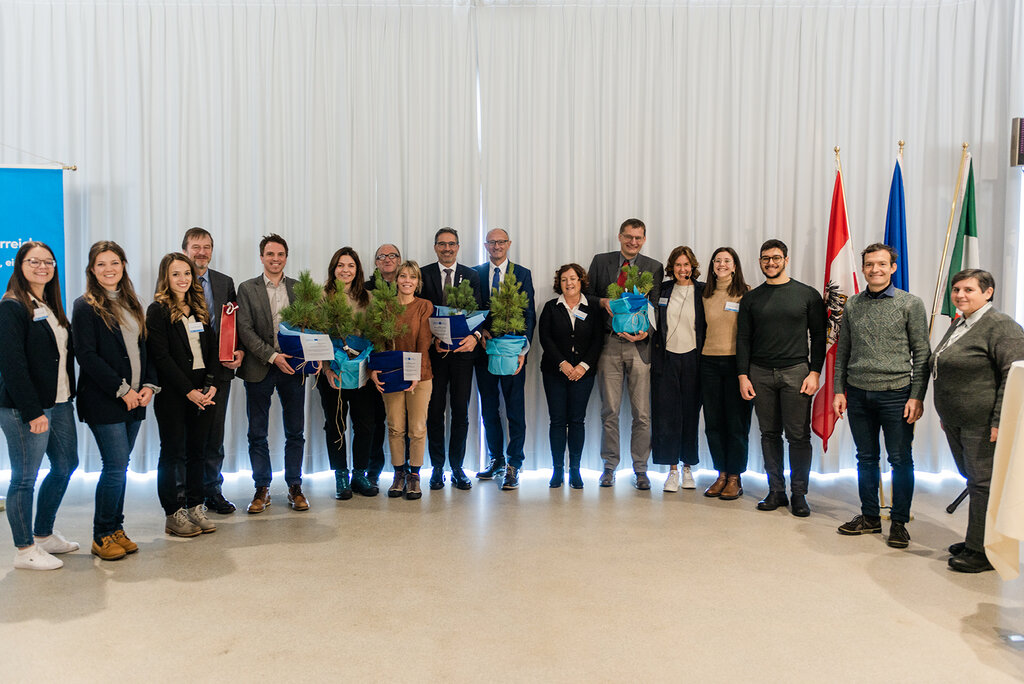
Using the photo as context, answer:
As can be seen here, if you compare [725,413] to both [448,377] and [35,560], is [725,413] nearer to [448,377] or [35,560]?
[448,377]

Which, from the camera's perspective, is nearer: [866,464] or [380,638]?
[380,638]

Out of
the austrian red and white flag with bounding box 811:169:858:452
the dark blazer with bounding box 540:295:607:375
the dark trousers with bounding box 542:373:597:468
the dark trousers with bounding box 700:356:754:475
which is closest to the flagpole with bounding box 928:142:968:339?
the austrian red and white flag with bounding box 811:169:858:452

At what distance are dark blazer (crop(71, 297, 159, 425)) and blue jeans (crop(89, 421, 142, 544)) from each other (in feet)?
0.22

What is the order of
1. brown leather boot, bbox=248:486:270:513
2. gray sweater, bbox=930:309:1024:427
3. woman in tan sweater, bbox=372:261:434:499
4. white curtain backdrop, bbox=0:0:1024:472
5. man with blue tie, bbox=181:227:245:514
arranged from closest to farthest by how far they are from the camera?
gray sweater, bbox=930:309:1024:427
man with blue tie, bbox=181:227:245:514
brown leather boot, bbox=248:486:270:513
woman in tan sweater, bbox=372:261:434:499
white curtain backdrop, bbox=0:0:1024:472

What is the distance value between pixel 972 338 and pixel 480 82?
146 inches

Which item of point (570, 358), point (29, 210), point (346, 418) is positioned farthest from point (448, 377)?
point (29, 210)

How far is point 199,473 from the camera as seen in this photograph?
4.36 metres

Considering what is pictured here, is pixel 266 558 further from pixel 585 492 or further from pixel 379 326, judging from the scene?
pixel 585 492

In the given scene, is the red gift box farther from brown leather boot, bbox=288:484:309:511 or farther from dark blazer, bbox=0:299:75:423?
brown leather boot, bbox=288:484:309:511

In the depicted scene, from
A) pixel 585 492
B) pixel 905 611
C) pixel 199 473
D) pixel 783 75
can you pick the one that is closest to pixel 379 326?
pixel 199 473

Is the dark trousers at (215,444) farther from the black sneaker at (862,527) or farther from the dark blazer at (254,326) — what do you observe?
the black sneaker at (862,527)

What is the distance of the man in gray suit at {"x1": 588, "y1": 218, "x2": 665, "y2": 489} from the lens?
17.6 feet

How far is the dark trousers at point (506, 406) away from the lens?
5402 millimetres

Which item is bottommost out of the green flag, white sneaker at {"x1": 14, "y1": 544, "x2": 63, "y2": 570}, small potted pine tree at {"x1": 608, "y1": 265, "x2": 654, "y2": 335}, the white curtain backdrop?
white sneaker at {"x1": 14, "y1": 544, "x2": 63, "y2": 570}
